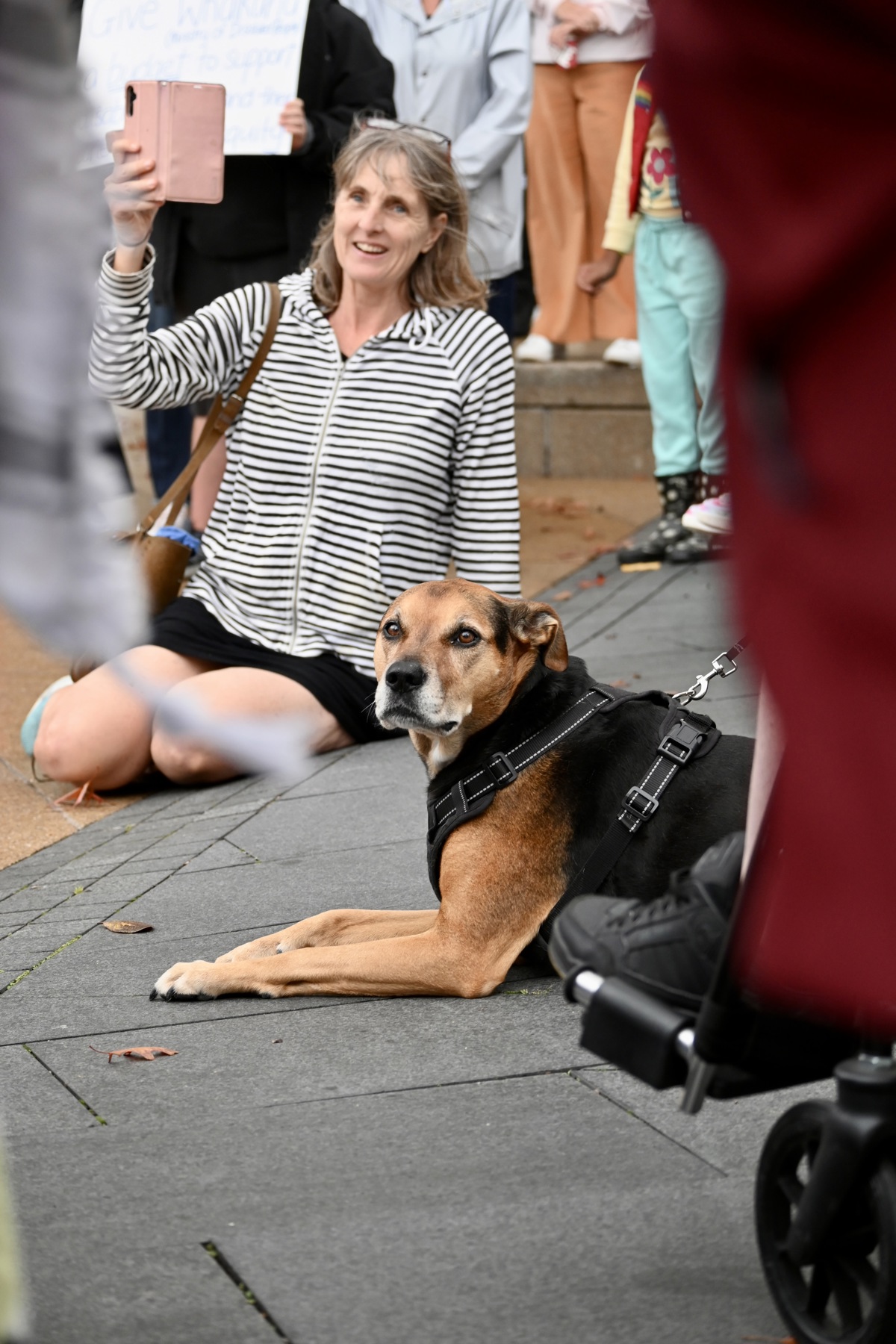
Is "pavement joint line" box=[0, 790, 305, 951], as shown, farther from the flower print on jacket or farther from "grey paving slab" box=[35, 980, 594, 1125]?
the flower print on jacket

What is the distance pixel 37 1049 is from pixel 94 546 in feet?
6.41

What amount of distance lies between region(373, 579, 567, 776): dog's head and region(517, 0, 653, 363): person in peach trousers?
4.90 metres

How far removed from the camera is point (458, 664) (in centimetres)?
374

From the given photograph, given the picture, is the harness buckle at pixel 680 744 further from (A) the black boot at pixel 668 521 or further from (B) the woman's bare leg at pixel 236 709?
(A) the black boot at pixel 668 521

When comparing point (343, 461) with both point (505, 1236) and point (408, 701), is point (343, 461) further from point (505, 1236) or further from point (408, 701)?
point (505, 1236)

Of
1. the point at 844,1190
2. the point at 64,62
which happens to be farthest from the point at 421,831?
the point at 64,62

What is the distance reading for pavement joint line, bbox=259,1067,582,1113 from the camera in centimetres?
291

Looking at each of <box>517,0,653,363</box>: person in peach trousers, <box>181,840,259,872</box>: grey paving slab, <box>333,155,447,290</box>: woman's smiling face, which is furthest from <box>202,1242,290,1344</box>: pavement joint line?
<box>517,0,653,363</box>: person in peach trousers

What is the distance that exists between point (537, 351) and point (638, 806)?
657 centimetres

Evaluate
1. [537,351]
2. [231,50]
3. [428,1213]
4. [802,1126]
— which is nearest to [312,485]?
[231,50]

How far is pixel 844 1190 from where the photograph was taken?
6.19 ft

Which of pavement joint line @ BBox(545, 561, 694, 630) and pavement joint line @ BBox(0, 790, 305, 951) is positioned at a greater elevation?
pavement joint line @ BBox(545, 561, 694, 630)

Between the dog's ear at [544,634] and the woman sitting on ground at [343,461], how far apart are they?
1.33 meters

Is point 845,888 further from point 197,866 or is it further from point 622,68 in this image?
point 622,68
